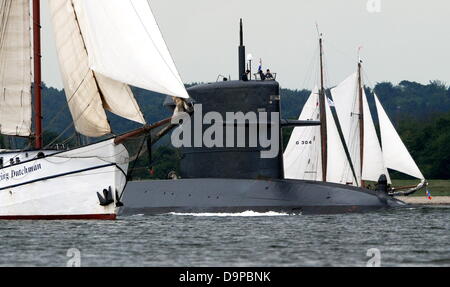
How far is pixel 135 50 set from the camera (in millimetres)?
43719

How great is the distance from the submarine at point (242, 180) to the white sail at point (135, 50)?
18.4 feet

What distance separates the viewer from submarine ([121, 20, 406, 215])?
5012cm

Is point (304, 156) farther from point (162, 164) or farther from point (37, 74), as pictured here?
point (162, 164)

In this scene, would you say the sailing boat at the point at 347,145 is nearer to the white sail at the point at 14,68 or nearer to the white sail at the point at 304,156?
the white sail at the point at 304,156

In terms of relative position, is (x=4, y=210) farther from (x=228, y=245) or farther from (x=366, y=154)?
(x=366, y=154)

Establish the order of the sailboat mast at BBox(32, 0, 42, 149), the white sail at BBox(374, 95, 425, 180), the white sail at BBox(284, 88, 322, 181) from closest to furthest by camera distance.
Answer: the sailboat mast at BBox(32, 0, 42, 149)
the white sail at BBox(374, 95, 425, 180)
the white sail at BBox(284, 88, 322, 181)

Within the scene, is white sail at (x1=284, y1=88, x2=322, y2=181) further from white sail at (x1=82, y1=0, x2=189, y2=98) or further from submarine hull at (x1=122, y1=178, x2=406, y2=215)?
white sail at (x1=82, y1=0, x2=189, y2=98)

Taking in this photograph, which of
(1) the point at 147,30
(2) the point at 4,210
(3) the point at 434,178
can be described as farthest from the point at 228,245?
(3) the point at 434,178

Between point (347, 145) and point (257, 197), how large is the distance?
23.5 meters

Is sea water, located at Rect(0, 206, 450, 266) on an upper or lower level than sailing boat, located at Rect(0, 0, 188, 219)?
lower

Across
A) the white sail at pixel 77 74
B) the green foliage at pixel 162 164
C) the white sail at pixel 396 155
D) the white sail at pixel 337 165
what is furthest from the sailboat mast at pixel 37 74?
the green foliage at pixel 162 164

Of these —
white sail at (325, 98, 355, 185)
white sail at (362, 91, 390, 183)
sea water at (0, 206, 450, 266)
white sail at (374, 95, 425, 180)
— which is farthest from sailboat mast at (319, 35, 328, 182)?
sea water at (0, 206, 450, 266)

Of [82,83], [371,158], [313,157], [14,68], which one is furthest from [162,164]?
[82,83]

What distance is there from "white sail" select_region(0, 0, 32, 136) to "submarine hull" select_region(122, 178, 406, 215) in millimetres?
7035
